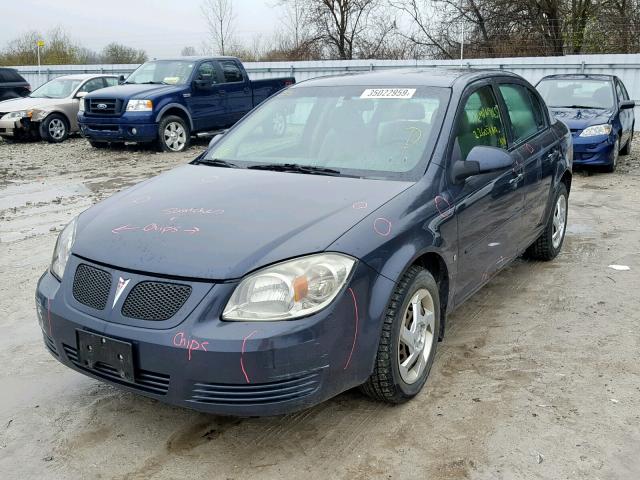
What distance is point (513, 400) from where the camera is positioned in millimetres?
3418

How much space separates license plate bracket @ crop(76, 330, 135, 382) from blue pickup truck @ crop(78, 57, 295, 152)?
1031 centimetres

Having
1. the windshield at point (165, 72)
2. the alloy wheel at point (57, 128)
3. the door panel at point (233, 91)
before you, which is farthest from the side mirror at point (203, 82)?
the alloy wheel at point (57, 128)

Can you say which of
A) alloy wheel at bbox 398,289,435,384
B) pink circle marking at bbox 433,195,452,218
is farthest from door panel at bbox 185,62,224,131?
alloy wheel at bbox 398,289,435,384

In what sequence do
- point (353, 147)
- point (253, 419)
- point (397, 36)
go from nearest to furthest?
point (253, 419), point (353, 147), point (397, 36)

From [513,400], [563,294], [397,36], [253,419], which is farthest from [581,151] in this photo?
[397,36]

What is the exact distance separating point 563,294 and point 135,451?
3476 mm

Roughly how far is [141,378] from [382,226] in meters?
1.28

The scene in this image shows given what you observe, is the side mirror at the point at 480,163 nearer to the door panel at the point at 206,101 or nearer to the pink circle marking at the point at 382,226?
the pink circle marking at the point at 382,226

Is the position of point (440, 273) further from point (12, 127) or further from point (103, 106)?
point (12, 127)

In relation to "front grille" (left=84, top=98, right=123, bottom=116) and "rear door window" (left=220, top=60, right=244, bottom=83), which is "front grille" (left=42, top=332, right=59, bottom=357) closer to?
"front grille" (left=84, top=98, right=123, bottom=116)

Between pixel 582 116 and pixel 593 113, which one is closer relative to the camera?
pixel 582 116

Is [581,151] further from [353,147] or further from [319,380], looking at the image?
[319,380]

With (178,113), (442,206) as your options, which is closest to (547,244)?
(442,206)

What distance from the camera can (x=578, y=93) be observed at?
1130cm
